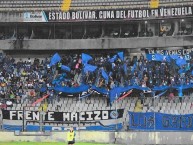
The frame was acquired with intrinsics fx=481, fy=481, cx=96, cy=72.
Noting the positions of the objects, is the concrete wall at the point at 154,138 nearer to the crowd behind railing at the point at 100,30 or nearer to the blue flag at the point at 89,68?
the blue flag at the point at 89,68

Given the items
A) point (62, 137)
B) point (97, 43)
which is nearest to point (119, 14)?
point (97, 43)

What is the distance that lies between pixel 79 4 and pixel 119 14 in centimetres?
394

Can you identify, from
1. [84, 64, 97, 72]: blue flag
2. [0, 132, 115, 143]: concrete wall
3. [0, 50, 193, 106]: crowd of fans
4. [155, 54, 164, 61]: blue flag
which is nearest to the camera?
[0, 132, 115, 143]: concrete wall

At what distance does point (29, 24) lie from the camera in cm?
4191

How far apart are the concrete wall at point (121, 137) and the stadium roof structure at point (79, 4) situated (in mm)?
16342

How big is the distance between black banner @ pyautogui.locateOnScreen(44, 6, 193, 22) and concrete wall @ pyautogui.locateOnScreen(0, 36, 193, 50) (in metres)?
1.80

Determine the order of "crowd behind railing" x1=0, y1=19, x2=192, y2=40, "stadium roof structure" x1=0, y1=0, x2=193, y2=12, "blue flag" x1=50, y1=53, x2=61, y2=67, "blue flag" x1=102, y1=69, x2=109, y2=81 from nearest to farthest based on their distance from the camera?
"blue flag" x1=102, y1=69, x2=109, y2=81 → "blue flag" x1=50, y1=53, x2=61, y2=67 → "crowd behind railing" x1=0, y1=19, x2=192, y2=40 → "stadium roof structure" x1=0, y1=0, x2=193, y2=12

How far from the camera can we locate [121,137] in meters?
26.5

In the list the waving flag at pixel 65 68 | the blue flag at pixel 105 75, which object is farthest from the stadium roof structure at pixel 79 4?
the blue flag at pixel 105 75

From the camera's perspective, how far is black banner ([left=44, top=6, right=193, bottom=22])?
129 ft

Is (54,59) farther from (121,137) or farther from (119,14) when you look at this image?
(121,137)

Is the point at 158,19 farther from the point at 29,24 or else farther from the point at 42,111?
the point at 42,111

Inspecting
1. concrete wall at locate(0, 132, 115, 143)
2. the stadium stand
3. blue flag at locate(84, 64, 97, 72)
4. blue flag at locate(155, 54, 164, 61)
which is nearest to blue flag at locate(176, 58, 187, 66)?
the stadium stand

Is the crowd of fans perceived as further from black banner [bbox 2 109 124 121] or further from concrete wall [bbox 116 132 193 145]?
concrete wall [bbox 116 132 193 145]
